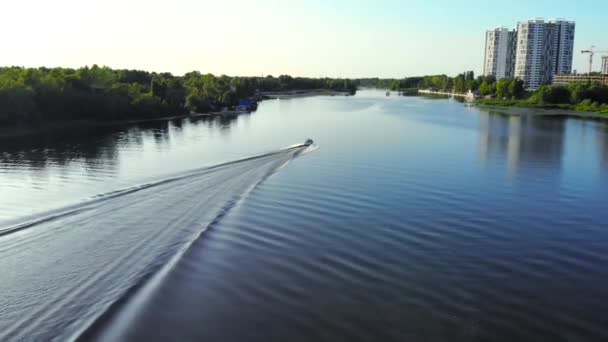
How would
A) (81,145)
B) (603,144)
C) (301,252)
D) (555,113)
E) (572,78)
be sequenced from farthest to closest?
(572,78) → (555,113) → (603,144) → (81,145) → (301,252)

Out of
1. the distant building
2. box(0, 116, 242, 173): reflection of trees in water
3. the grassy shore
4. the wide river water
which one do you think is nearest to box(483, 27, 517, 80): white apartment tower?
the distant building

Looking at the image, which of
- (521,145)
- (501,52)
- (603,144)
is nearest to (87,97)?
(521,145)

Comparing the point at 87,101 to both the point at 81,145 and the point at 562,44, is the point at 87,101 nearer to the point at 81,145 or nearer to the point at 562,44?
the point at 81,145

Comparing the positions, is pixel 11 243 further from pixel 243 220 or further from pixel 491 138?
pixel 491 138

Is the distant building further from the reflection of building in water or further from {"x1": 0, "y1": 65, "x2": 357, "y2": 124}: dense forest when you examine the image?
{"x1": 0, "y1": 65, "x2": 357, "y2": 124}: dense forest

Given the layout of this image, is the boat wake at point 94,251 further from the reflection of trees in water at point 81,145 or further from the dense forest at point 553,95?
the dense forest at point 553,95

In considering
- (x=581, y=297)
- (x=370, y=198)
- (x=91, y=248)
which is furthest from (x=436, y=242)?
(x=91, y=248)
